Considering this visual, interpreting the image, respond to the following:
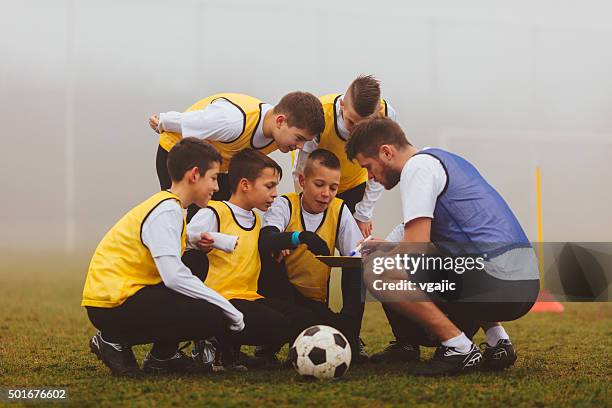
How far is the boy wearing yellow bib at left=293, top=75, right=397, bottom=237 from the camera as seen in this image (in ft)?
14.0

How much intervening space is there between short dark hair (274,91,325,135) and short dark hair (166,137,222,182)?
21.3 inches

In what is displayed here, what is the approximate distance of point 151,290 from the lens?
3.58m

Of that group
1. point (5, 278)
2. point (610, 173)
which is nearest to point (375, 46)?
point (610, 173)

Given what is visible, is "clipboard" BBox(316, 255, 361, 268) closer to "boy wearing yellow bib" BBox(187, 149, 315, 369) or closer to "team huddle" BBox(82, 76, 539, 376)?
"team huddle" BBox(82, 76, 539, 376)

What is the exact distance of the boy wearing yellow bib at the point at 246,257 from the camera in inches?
152

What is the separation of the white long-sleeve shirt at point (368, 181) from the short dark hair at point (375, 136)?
0.64 metres

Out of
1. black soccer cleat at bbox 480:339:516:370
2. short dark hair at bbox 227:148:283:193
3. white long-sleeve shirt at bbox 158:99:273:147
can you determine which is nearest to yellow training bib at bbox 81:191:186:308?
short dark hair at bbox 227:148:283:193

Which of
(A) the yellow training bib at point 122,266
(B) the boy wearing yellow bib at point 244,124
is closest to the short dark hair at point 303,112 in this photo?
(B) the boy wearing yellow bib at point 244,124

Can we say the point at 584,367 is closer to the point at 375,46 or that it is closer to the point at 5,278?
the point at 375,46

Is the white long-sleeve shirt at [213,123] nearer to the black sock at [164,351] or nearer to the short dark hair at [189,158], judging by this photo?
the short dark hair at [189,158]

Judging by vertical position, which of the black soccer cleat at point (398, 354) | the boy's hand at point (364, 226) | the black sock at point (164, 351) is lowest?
the black soccer cleat at point (398, 354)

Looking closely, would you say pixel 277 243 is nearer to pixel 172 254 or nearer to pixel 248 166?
pixel 248 166

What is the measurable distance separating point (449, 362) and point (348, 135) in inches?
57.2

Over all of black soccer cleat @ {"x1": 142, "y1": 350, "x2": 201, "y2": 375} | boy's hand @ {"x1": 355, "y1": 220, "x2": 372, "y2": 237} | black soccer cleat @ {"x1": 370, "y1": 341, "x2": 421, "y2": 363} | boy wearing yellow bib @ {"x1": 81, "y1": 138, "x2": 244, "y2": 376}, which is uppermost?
boy's hand @ {"x1": 355, "y1": 220, "x2": 372, "y2": 237}
